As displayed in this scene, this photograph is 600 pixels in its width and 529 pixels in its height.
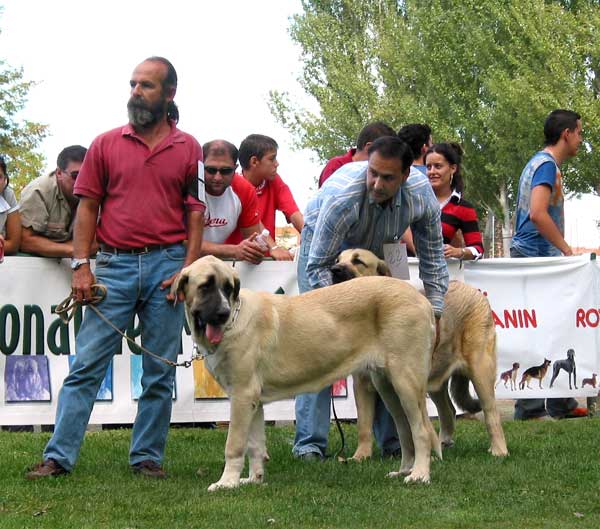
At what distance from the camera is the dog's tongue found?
5948mm

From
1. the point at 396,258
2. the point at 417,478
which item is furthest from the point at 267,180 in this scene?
the point at 417,478

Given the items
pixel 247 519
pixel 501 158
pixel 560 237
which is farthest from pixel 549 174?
pixel 501 158

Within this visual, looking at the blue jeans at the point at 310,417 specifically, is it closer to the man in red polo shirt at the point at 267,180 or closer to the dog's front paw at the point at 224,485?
the dog's front paw at the point at 224,485

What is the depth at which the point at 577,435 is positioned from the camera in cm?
847

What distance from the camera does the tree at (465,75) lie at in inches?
1403

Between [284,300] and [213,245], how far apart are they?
7.57 feet

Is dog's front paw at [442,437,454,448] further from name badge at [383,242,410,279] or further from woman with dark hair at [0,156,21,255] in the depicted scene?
woman with dark hair at [0,156,21,255]

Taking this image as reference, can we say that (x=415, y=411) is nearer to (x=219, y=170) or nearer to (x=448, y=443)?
(x=448, y=443)

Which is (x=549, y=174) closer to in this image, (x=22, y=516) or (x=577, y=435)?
(x=577, y=435)

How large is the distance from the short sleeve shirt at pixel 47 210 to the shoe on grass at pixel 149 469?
2.61 m

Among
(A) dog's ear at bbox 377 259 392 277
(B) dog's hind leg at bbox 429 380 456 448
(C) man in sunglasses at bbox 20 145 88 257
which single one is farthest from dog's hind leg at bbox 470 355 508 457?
(C) man in sunglasses at bbox 20 145 88 257

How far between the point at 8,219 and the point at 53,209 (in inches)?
14.1

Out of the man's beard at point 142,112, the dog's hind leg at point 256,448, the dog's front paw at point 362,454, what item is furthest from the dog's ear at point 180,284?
the dog's front paw at point 362,454

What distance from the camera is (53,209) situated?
28.0 feet
